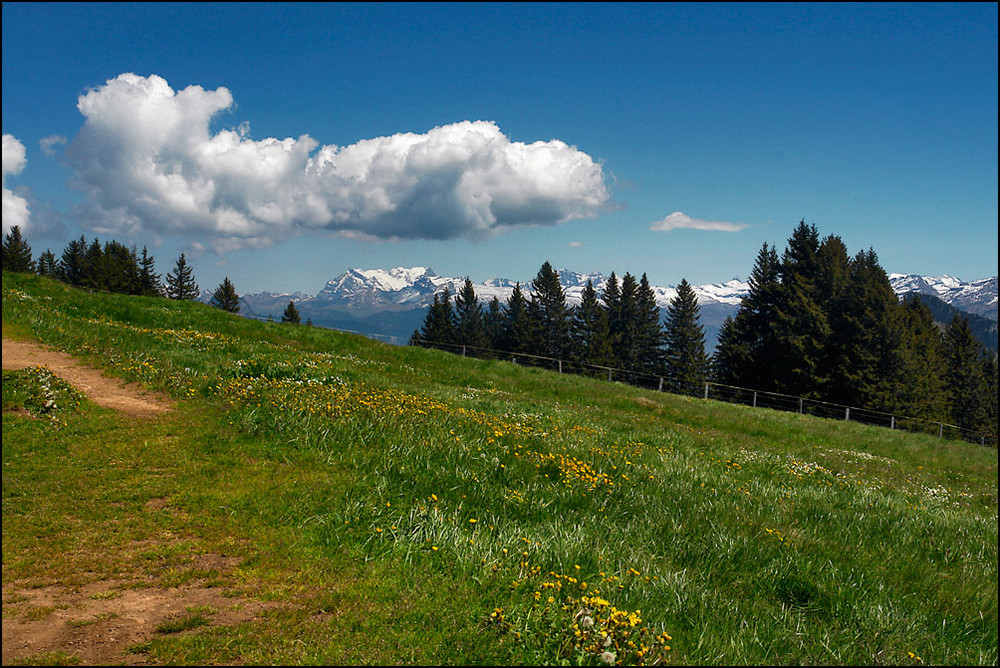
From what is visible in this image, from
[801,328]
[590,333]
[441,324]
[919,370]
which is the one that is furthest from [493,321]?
[919,370]

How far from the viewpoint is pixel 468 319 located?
110 meters

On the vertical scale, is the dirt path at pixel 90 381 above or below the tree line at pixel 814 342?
below

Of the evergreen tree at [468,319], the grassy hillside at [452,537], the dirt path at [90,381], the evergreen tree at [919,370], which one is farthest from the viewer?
the evergreen tree at [468,319]

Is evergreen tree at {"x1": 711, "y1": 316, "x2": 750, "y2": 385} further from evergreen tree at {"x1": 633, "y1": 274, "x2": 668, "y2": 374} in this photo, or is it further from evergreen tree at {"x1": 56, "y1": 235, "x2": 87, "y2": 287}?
evergreen tree at {"x1": 56, "y1": 235, "x2": 87, "y2": 287}

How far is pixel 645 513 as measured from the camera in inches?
295

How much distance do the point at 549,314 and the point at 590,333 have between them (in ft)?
36.8

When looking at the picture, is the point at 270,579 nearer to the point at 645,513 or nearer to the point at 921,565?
the point at 645,513

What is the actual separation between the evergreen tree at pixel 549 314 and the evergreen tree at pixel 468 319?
1683 centimetres

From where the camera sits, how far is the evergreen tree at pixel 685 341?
259 ft

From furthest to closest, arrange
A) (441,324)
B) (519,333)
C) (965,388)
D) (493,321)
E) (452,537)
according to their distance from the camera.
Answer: (493,321)
(441,324)
(519,333)
(965,388)
(452,537)

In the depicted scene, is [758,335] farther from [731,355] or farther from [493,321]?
[493,321]

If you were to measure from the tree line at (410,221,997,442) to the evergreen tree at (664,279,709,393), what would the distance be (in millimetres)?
163

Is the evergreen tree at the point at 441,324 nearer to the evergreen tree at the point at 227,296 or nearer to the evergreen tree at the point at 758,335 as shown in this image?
the evergreen tree at the point at 227,296

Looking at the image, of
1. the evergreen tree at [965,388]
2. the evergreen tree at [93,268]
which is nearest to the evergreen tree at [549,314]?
the evergreen tree at [965,388]
